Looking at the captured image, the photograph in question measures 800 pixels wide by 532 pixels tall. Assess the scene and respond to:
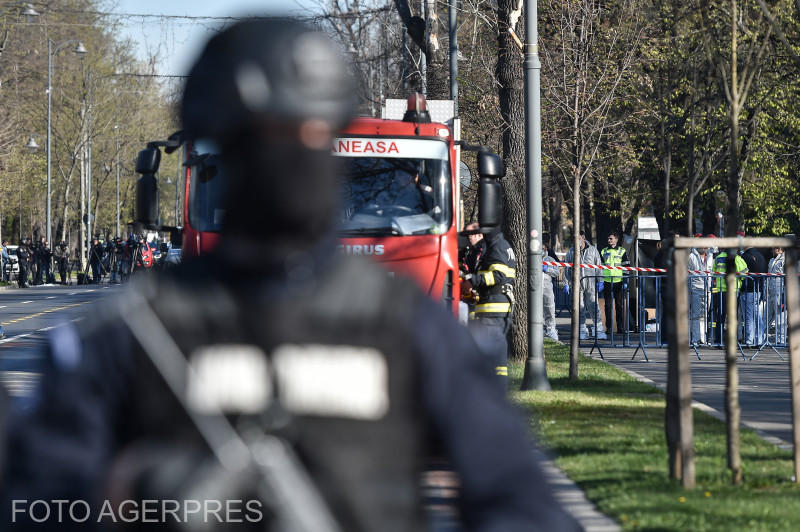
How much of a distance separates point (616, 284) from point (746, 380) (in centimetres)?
658

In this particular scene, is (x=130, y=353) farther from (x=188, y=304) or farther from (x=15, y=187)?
(x=15, y=187)

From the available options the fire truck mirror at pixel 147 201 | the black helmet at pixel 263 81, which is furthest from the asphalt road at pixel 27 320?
the fire truck mirror at pixel 147 201

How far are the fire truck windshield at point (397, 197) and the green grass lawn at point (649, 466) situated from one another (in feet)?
6.89

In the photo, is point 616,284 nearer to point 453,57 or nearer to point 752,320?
point 752,320

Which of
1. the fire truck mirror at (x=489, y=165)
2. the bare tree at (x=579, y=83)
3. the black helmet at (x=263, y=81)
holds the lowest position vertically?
the black helmet at (x=263, y=81)

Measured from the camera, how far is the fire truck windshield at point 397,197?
11.7 meters

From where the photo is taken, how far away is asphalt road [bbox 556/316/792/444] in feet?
36.2

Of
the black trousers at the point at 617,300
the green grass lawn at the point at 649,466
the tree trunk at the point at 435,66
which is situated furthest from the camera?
the tree trunk at the point at 435,66

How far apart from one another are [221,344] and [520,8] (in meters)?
15.1

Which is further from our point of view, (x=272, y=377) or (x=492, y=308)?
(x=492, y=308)

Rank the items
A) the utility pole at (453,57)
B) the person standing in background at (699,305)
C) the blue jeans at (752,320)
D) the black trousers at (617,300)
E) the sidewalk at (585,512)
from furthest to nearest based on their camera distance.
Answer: the utility pole at (453,57) → the black trousers at (617,300) → the person standing in background at (699,305) → the blue jeans at (752,320) → the sidewalk at (585,512)

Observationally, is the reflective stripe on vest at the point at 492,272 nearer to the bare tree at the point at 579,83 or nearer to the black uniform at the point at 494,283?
the black uniform at the point at 494,283

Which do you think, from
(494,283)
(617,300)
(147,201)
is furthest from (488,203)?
(617,300)

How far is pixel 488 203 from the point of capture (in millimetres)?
11773
